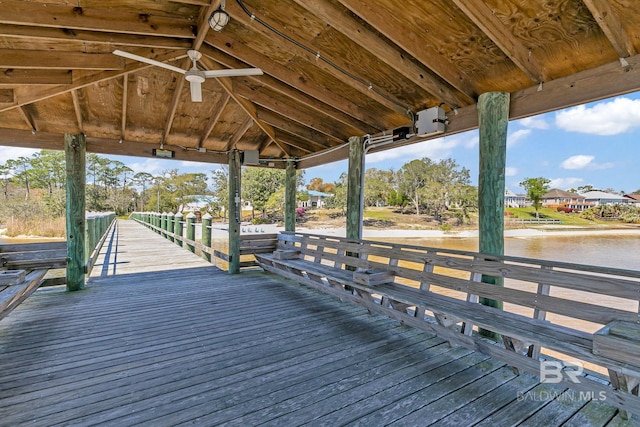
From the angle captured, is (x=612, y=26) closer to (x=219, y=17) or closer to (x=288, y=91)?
(x=219, y=17)

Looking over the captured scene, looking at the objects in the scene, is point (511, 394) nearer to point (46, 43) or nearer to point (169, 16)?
point (169, 16)

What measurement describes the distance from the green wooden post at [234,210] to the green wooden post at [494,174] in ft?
13.1

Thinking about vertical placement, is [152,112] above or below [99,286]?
above

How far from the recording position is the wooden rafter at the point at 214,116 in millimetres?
4113

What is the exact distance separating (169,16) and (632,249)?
10.0 meters

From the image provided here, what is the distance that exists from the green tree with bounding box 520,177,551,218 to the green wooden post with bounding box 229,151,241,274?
1136 centimetres

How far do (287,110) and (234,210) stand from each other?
2.16 m

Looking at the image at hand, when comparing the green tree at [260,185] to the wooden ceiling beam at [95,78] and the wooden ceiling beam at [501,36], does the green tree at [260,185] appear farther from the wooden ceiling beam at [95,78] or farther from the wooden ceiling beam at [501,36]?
the wooden ceiling beam at [501,36]

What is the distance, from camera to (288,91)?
369 centimetres

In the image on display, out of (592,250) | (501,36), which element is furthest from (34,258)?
(592,250)

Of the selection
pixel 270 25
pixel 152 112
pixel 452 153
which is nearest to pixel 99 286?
pixel 152 112

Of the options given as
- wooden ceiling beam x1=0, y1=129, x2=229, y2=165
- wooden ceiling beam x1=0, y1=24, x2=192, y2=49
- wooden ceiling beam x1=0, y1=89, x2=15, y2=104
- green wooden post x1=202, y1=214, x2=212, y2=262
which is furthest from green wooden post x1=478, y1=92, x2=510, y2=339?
green wooden post x1=202, y1=214, x2=212, y2=262

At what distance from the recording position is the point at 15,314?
3.23 meters

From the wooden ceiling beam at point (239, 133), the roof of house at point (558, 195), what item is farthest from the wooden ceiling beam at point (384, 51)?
the roof of house at point (558, 195)
